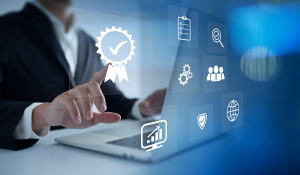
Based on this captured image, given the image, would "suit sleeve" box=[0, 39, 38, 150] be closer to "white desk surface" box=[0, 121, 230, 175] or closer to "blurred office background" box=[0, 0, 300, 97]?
"white desk surface" box=[0, 121, 230, 175]

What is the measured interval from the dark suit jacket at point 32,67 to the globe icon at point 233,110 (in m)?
0.36

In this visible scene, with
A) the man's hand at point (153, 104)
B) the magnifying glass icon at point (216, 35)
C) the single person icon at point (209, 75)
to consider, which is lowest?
the man's hand at point (153, 104)

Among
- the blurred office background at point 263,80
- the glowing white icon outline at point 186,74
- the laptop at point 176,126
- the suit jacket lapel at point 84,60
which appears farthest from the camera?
the blurred office background at point 263,80

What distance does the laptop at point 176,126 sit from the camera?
1.32 feet

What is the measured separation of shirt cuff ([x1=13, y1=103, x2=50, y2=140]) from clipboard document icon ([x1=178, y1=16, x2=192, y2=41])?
1.31ft

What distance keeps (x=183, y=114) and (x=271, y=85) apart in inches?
17.9

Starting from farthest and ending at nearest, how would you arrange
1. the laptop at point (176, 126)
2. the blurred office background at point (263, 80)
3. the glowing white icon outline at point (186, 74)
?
the blurred office background at point (263, 80) → the glowing white icon outline at point (186, 74) → the laptop at point (176, 126)

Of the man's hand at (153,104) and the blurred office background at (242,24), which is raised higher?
the blurred office background at (242,24)

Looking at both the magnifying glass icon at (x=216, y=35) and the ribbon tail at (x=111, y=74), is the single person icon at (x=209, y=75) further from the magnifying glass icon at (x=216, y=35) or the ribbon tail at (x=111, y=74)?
the ribbon tail at (x=111, y=74)

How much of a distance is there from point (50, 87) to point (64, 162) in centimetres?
59

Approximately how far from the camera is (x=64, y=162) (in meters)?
0.38

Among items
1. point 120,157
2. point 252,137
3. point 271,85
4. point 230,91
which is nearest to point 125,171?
point 120,157

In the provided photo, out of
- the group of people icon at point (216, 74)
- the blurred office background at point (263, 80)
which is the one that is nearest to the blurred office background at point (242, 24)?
the blurred office background at point (263, 80)

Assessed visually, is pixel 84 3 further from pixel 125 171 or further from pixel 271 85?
pixel 271 85
